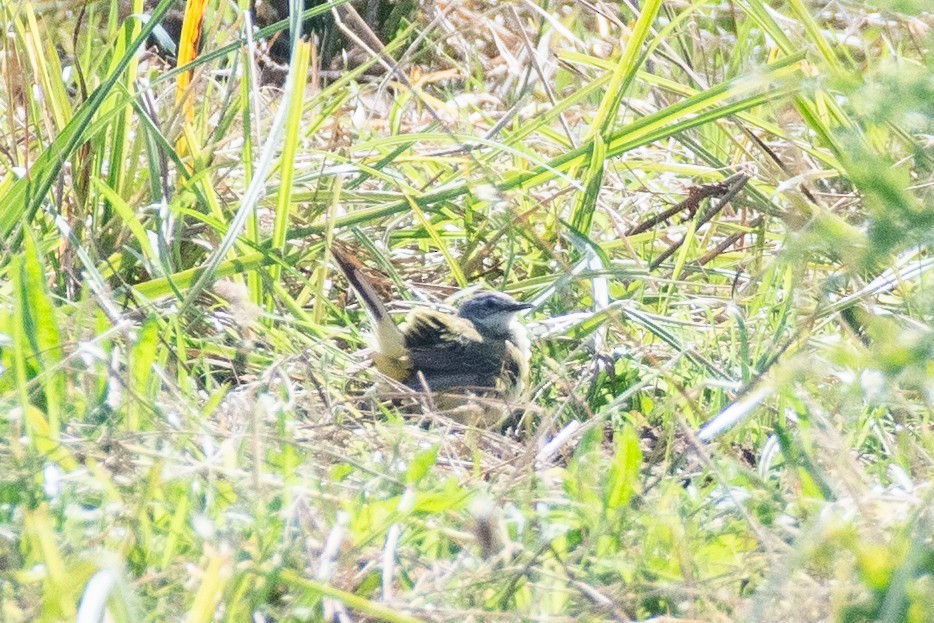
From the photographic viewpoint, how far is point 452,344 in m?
4.79

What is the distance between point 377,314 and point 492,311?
0.50 m

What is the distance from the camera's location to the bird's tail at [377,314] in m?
4.27

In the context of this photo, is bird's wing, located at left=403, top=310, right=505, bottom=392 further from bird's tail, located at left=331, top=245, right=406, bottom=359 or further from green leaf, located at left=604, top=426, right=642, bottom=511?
green leaf, located at left=604, top=426, right=642, bottom=511

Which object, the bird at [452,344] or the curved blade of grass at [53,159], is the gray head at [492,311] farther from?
the curved blade of grass at [53,159]

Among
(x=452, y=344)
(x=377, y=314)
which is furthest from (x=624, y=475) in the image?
(x=452, y=344)

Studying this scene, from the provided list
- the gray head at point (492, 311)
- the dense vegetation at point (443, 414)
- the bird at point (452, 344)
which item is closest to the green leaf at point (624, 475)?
the dense vegetation at point (443, 414)

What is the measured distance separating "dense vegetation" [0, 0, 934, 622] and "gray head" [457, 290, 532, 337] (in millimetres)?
110

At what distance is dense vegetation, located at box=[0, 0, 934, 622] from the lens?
2043 millimetres

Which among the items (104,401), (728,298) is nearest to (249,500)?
(104,401)

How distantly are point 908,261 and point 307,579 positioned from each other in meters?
2.03

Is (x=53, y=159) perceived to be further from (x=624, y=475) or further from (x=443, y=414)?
(x=624, y=475)

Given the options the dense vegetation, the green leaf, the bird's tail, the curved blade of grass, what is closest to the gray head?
the dense vegetation

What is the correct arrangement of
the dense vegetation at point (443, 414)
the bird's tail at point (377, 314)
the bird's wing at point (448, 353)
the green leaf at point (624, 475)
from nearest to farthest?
the dense vegetation at point (443, 414), the green leaf at point (624, 475), the bird's tail at point (377, 314), the bird's wing at point (448, 353)

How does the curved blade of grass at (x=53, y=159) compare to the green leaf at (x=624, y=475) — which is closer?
the green leaf at (x=624, y=475)
